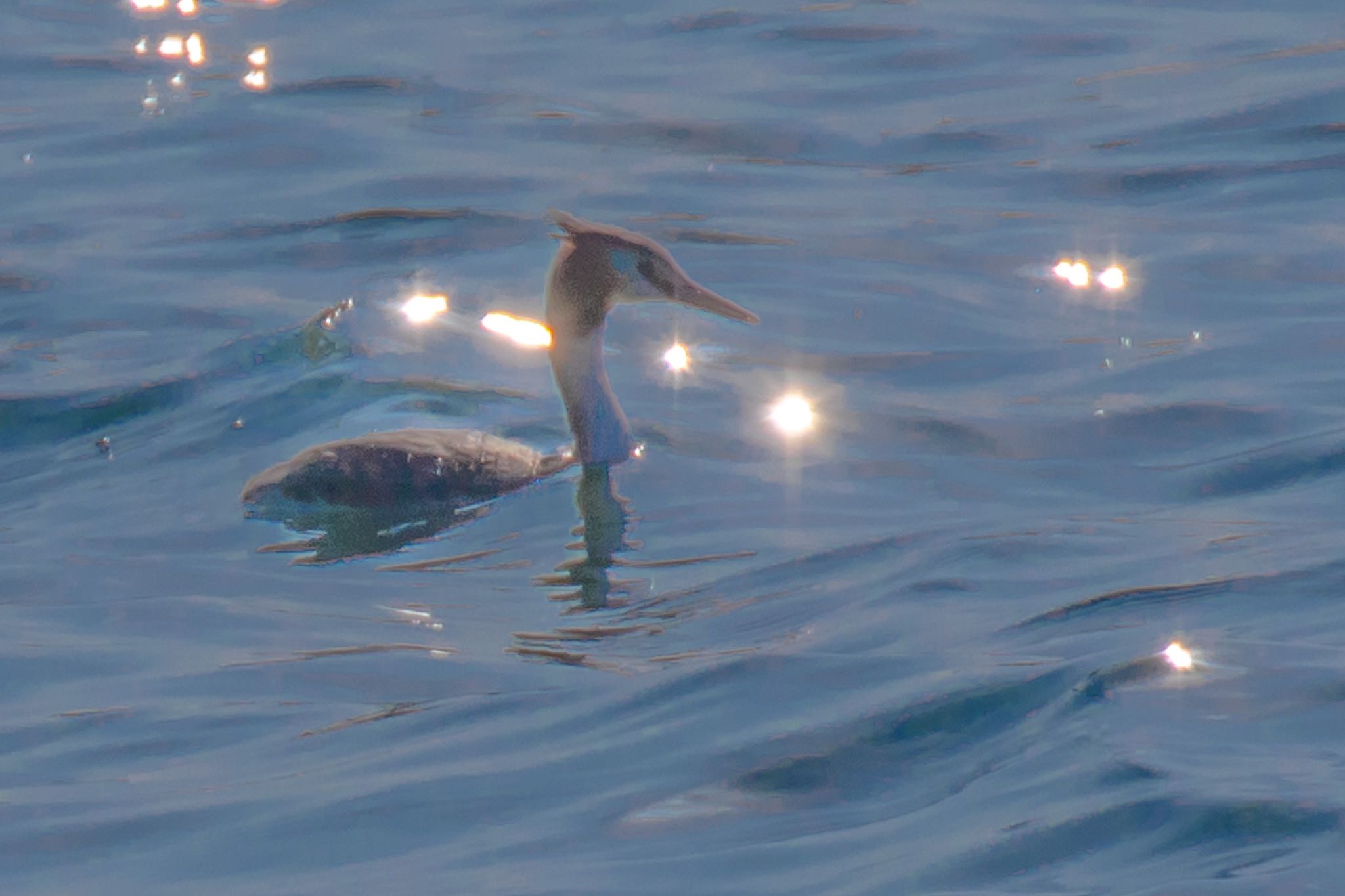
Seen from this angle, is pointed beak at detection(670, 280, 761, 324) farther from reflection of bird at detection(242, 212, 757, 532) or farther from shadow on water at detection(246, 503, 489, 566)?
Result: shadow on water at detection(246, 503, 489, 566)

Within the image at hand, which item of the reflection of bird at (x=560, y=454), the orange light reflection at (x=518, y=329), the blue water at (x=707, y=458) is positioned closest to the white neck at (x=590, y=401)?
the reflection of bird at (x=560, y=454)

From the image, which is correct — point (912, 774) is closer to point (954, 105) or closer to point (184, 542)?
point (184, 542)

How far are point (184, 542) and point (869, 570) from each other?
247 cm

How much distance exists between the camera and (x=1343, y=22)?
46.9 ft

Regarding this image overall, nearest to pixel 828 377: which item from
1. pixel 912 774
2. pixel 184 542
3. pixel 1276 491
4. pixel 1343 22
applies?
pixel 1276 491

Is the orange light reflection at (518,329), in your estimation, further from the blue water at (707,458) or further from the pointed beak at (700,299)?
the pointed beak at (700,299)

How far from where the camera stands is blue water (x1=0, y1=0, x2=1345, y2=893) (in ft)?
17.2

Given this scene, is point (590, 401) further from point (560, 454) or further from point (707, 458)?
point (707, 458)

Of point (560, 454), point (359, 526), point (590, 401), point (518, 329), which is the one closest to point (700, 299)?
point (590, 401)

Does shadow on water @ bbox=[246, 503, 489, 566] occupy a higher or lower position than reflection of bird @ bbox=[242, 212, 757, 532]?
lower

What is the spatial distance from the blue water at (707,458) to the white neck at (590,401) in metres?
0.20

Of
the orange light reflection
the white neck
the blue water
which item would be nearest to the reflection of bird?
the white neck

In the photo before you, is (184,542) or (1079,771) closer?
(1079,771)

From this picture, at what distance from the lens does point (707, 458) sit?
830 cm
